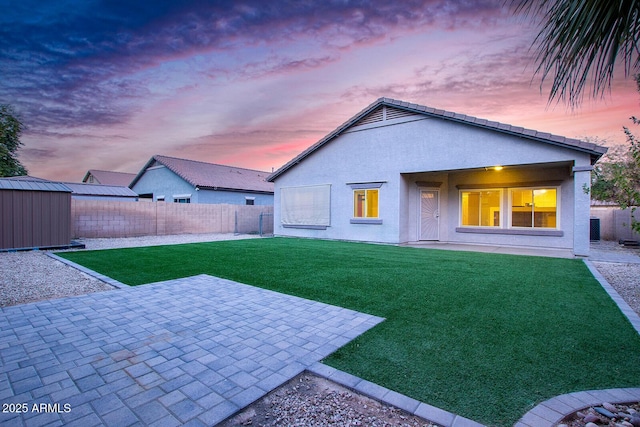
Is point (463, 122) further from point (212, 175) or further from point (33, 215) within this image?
point (212, 175)

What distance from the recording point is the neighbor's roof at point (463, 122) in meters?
8.43

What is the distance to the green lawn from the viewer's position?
2.38 m

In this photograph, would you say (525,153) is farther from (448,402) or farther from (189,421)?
(189,421)

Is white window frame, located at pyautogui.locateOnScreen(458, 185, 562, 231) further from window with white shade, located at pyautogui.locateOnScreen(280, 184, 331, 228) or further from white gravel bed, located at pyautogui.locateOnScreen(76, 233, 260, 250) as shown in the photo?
white gravel bed, located at pyautogui.locateOnScreen(76, 233, 260, 250)

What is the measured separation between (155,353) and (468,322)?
11.6 ft

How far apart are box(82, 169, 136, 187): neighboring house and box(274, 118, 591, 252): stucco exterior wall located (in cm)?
2663

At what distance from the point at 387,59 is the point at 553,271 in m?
7.79

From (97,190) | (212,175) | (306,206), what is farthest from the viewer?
(212,175)

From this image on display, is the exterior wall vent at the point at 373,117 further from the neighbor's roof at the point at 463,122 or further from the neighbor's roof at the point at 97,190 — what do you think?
the neighbor's roof at the point at 97,190

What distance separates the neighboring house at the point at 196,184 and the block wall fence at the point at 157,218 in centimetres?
361

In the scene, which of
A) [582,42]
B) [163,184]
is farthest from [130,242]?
[582,42]

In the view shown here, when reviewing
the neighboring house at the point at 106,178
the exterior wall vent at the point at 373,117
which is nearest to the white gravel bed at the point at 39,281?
the exterior wall vent at the point at 373,117

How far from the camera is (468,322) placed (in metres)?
3.74

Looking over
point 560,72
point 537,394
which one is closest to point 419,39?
point 560,72
